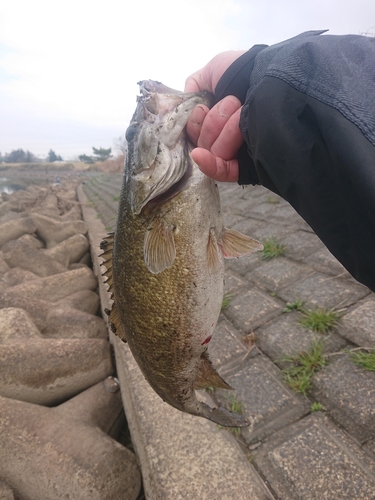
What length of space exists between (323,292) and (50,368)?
2.81m

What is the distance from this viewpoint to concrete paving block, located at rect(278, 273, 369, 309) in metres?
3.14

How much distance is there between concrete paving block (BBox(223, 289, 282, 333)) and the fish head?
208 centimetres

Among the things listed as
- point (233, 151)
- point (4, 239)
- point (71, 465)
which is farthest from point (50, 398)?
point (4, 239)

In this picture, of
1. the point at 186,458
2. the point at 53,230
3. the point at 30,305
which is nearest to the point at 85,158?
the point at 53,230

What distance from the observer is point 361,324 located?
277 centimetres

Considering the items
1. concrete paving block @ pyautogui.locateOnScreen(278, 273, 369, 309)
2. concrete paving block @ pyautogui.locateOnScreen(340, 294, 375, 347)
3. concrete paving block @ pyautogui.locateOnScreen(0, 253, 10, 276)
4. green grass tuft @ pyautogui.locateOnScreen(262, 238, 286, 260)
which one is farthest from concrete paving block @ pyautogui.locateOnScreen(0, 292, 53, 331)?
concrete paving block @ pyautogui.locateOnScreen(340, 294, 375, 347)

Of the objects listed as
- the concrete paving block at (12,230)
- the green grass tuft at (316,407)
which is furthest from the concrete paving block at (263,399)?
the concrete paving block at (12,230)

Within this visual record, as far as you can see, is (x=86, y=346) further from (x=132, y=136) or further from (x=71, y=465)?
(x=132, y=136)

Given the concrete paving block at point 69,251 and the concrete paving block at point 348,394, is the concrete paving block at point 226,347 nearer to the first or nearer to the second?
the concrete paving block at point 348,394

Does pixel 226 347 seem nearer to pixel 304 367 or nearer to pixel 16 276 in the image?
pixel 304 367

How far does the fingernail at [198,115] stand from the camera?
1.57 meters

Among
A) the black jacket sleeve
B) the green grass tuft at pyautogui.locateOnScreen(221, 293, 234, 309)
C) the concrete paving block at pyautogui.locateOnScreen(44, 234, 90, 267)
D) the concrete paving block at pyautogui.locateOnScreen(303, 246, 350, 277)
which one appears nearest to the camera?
the black jacket sleeve

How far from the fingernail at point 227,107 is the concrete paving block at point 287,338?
6.70 feet

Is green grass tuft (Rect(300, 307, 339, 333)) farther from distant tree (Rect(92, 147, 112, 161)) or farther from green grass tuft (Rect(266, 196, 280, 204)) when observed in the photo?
distant tree (Rect(92, 147, 112, 161))
